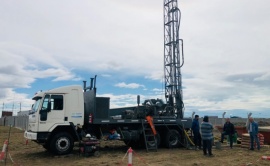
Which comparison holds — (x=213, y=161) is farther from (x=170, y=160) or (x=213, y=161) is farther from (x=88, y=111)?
(x=88, y=111)

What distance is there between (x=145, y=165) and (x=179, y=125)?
627cm

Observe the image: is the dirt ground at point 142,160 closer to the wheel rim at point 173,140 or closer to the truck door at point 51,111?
the truck door at point 51,111

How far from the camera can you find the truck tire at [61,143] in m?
14.0

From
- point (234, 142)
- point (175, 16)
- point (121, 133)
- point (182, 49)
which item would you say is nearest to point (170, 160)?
point (121, 133)

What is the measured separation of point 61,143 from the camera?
1416 centimetres

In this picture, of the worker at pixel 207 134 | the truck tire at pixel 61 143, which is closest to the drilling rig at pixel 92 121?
the truck tire at pixel 61 143

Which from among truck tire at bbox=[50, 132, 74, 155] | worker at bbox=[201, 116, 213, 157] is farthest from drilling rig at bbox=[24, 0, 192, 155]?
worker at bbox=[201, 116, 213, 157]

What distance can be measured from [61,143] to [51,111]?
1536mm

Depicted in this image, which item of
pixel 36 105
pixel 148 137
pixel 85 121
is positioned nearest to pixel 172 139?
pixel 148 137

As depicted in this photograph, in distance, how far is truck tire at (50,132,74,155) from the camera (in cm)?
1398

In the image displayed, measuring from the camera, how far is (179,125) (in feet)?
57.7

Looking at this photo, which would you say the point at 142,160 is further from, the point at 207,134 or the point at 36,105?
the point at 36,105

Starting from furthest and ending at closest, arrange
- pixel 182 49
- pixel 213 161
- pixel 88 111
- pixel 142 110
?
1. pixel 182 49
2. pixel 142 110
3. pixel 88 111
4. pixel 213 161

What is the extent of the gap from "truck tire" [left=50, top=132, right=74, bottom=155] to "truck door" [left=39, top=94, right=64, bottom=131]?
0.58 meters
